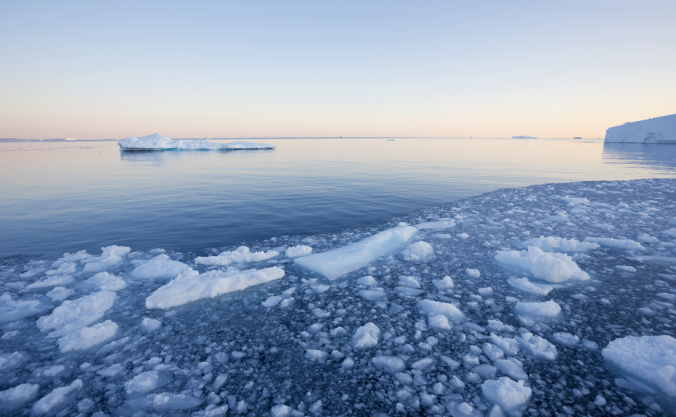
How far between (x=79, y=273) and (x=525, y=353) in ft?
21.6

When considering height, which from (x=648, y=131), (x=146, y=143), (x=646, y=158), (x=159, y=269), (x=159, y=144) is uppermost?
(x=648, y=131)

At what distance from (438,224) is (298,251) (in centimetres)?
387

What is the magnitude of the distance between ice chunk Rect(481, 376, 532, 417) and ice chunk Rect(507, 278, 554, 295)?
209 centimetres

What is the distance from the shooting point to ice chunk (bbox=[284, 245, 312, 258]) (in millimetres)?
5586

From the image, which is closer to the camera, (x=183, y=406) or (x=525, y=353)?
(x=183, y=406)

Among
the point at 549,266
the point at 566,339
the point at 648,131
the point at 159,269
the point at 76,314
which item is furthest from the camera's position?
the point at 648,131

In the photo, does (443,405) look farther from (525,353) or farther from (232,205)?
(232,205)

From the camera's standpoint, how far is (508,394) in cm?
232

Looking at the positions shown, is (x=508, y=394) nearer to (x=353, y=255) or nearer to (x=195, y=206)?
(x=353, y=255)

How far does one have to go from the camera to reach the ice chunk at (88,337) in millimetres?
3002

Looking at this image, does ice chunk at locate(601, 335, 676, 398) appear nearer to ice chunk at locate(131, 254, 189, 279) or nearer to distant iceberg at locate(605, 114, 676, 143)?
ice chunk at locate(131, 254, 189, 279)

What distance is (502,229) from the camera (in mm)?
7004

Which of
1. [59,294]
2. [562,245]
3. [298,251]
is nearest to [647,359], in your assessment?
[562,245]

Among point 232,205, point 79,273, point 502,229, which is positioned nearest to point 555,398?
point 502,229
